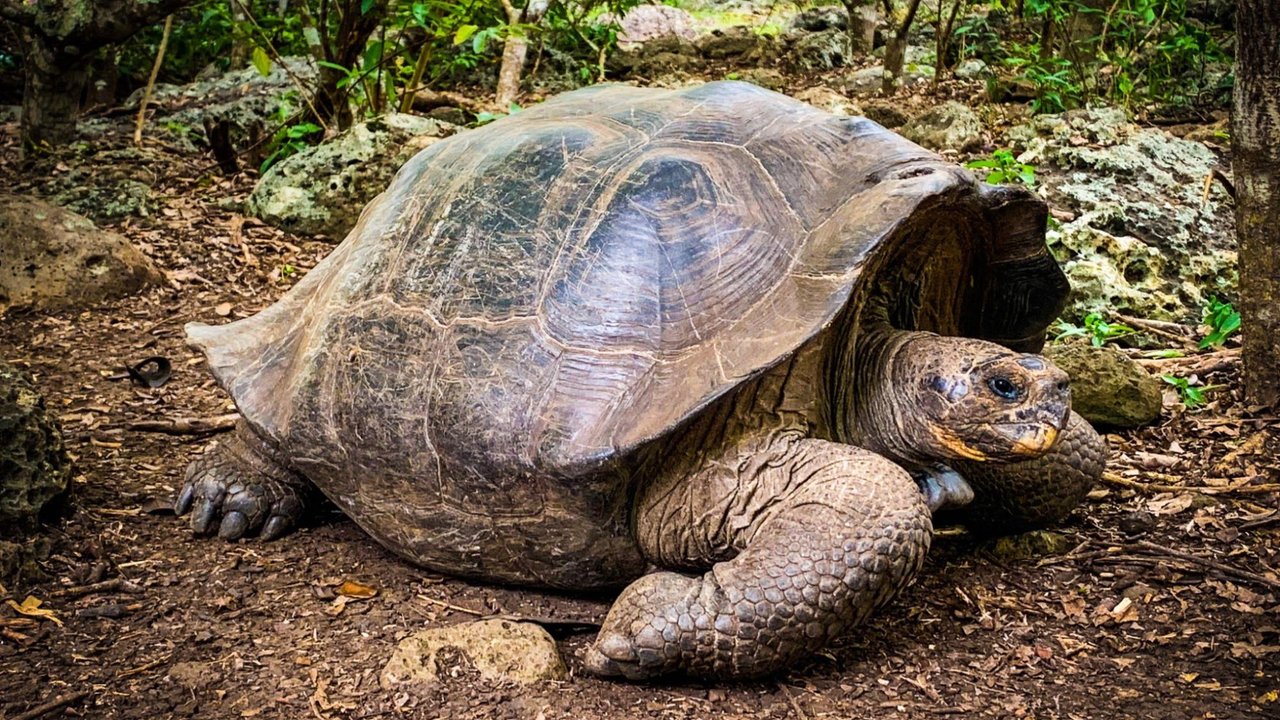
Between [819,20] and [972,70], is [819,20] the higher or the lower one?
the higher one

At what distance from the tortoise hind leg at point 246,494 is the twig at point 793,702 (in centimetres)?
197

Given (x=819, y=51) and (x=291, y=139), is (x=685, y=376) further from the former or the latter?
(x=819, y=51)

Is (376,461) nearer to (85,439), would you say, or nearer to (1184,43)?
(85,439)

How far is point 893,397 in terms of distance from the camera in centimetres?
337

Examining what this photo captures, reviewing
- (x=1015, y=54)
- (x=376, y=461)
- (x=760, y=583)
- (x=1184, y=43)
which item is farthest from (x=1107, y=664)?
(x=1015, y=54)

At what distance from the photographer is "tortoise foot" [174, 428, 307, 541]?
158 inches

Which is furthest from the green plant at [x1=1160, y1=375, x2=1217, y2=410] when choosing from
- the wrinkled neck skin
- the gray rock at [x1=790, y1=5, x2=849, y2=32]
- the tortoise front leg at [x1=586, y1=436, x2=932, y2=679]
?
the gray rock at [x1=790, y1=5, x2=849, y2=32]

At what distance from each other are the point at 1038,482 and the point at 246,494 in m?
2.75

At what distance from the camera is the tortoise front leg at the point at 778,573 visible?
2898 mm

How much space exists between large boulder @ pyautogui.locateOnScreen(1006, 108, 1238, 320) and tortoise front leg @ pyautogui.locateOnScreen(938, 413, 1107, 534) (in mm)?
1981

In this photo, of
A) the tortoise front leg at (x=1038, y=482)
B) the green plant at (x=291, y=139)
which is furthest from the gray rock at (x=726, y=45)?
the tortoise front leg at (x=1038, y=482)

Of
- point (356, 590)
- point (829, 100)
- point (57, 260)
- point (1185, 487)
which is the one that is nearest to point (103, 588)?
point (356, 590)

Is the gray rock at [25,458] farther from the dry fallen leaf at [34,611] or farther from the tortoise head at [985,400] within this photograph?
the tortoise head at [985,400]

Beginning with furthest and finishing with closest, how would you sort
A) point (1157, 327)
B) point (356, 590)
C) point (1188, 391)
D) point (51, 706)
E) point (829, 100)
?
→ point (829, 100), point (1157, 327), point (1188, 391), point (356, 590), point (51, 706)
